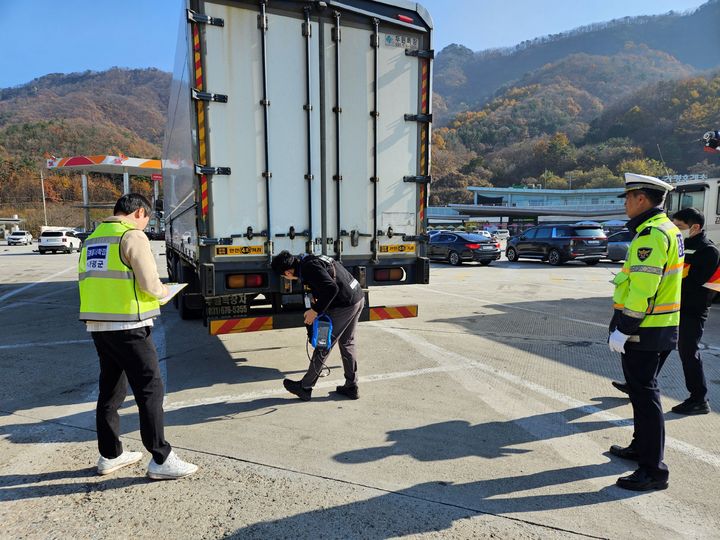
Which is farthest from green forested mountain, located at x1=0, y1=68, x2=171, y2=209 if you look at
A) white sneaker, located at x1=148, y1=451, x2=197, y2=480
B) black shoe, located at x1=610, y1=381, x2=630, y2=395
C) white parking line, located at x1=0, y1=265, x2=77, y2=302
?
black shoe, located at x1=610, y1=381, x2=630, y2=395

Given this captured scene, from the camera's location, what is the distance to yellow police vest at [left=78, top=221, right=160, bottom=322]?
9.82 feet

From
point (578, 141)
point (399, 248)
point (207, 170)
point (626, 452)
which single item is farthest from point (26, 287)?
point (578, 141)

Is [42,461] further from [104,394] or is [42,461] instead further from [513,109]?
[513,109]

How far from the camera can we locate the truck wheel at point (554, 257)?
19.0 metres

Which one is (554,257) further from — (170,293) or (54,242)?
(54,242)

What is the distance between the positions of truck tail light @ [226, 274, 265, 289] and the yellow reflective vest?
3.39m

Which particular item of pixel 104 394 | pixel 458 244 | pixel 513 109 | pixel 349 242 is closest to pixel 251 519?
pixel 104 394

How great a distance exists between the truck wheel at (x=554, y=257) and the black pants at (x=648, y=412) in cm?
1698

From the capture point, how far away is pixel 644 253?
2990 millimetres

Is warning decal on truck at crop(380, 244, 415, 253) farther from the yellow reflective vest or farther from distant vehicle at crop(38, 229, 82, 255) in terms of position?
distant vehicle at crop(38, 229, 82, 255)

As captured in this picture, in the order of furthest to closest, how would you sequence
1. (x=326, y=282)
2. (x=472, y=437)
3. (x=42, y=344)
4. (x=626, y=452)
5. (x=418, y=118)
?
1. (x=42, y=344)
2. (x=418, y=118)
3. (x=326, y=282)
4. (x=472, y=437)
5. (x=626, y=452)

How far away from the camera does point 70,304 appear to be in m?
10.1

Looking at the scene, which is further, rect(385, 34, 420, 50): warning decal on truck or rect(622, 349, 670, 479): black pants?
rect(385, 34, 420, 50): warning decal on truck

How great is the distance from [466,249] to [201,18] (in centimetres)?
1589
